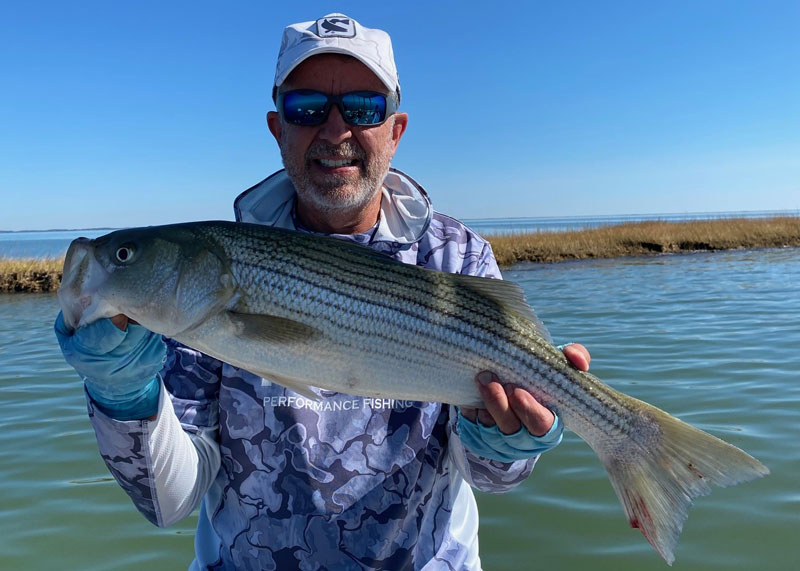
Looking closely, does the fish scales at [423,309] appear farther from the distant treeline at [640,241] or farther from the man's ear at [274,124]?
the distant treeline at [640,241]

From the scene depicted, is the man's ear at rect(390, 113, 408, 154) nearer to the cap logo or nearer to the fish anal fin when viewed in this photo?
the cap logo

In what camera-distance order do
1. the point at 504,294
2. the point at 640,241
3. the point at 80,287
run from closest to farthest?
the point at 80,287, the point at 504,294, the point at 640,241

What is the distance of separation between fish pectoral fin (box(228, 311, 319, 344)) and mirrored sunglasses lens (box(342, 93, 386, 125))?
1304 mm

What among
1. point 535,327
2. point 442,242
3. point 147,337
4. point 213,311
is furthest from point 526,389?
point 147,337

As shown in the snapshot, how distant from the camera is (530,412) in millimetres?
2615

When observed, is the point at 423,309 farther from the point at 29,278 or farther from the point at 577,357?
the point at 29,278

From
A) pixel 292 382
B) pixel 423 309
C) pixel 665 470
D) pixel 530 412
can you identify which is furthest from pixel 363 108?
pixel 665 470

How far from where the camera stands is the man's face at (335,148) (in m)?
3.25

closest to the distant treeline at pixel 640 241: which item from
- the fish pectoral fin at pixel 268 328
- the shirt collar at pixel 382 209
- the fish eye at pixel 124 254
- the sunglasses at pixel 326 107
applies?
the shirt collar at pixel 382 209

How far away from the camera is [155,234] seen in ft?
8.67

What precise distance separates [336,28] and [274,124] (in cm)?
67

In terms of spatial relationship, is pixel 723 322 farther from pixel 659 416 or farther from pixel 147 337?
pixel 147 337

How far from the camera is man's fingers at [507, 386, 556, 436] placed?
8.58ft

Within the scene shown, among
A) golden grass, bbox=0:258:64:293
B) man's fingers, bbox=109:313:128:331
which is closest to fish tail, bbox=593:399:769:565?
man's fingers, bbox=109:313:128:331
